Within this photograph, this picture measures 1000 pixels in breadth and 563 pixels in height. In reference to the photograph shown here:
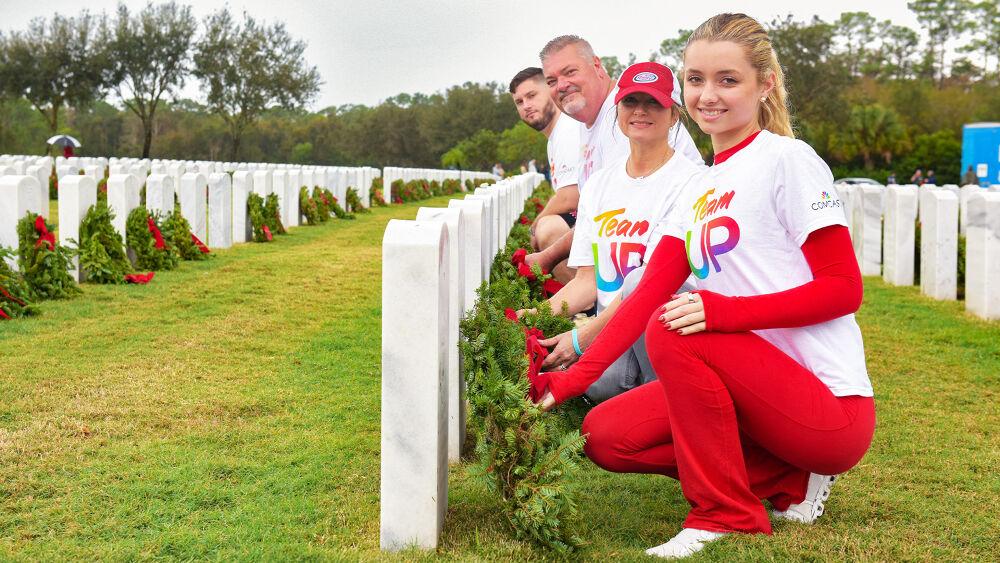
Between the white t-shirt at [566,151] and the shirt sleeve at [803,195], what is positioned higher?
the white t-shirt at [566,151]

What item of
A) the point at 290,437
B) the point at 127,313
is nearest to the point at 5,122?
the point at 127,313

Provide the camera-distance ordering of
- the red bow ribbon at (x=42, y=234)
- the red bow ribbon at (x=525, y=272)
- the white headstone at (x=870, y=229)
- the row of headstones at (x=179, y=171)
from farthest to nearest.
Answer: the row of headstones at (x=179, y=171)
the white headstone at (x=870, y=229)
the red bow ribbon at (x=42, y=234)
the red bow ribbon at (x=525, y=272)

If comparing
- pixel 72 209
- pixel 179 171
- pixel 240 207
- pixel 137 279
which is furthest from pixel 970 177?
pixel 72 209

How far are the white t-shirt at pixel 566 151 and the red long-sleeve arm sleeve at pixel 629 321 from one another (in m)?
3.41

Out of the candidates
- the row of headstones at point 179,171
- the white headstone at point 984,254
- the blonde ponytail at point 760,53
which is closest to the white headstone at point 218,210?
the row of headstones at point 179,171

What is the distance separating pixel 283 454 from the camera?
412 cm

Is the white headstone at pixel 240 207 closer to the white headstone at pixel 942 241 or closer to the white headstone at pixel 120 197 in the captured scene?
the white headstone at pixel 120 197

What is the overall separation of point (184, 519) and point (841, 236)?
2.35 m

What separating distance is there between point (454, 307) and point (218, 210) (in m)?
8.76

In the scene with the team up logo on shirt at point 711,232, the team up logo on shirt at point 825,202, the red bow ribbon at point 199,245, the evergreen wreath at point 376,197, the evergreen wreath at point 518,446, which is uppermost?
the evergreen wreath at point 376,197

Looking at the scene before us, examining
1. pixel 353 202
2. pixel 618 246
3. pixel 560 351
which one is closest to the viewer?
pixel 560 351

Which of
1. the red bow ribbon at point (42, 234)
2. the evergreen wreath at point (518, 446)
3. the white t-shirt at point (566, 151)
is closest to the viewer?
the evergreen wreath at point (518, 446)

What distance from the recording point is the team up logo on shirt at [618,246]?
4.17m

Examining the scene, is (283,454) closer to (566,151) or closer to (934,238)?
(566,151)
